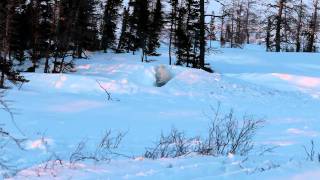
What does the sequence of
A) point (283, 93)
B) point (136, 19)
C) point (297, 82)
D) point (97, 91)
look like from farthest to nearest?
point (136, 19) → point (297, 82) → point (283, 93) → point (97, 91)

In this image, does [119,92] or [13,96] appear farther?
[119,92]

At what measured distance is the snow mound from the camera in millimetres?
21922

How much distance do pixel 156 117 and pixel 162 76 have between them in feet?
25.6

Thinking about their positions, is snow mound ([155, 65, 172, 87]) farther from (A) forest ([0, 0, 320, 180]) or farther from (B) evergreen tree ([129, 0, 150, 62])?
(B) evergreen tree ([129, 0, 150, 62])

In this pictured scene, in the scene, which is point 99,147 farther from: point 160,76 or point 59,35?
point 59,35

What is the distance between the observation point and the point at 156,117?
14531 millimetres

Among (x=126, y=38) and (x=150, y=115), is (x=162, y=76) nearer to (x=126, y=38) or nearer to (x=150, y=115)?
(x=150, y=115)

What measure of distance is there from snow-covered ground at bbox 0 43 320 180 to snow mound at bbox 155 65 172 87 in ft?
0.48

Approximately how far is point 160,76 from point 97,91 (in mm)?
3842

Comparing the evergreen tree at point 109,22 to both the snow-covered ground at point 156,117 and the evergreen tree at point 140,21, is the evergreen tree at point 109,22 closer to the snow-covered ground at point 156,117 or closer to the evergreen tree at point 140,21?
the evergreen tree at point 140,21

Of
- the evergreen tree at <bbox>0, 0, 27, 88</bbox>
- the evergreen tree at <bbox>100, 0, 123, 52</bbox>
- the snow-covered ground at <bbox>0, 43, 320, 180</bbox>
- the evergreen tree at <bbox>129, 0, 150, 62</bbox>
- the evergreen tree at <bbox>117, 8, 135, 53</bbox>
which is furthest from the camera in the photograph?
the evergreen tree at <bbox>117, 8, 135, 53</bbox>

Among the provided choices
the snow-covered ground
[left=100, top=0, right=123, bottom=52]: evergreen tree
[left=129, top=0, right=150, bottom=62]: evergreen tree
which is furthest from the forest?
[left=100, top=0, right=123, bottom=52]: evergreen tree

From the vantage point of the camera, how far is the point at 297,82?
84.0 ft

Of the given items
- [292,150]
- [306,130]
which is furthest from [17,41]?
[292,150]
